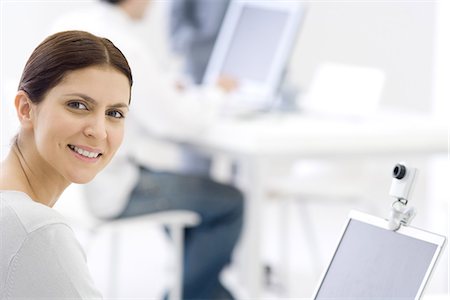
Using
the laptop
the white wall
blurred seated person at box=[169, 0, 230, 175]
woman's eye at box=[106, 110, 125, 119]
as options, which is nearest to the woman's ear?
woman's eye at box=[106, 110, 125, 119]

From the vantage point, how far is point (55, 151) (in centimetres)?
133

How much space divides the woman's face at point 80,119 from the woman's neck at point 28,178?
0.06ft

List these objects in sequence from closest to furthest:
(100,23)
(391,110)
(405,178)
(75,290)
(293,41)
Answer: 1. (75,290)
2. (405,178)
3. (100,23)
4. (293,41)
5. (391,110)

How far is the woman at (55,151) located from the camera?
1.20 metres

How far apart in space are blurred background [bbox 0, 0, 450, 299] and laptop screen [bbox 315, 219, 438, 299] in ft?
1.80

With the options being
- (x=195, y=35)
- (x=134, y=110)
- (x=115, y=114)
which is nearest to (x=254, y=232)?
(x=134, y=110)

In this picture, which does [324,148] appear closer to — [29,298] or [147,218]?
[147,218]

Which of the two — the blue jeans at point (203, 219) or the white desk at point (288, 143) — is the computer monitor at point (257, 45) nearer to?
the white desk at point (288, 143)

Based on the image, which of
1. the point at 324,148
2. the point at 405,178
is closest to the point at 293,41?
the point at 324,148

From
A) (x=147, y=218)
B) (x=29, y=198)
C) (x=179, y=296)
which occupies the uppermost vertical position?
(x=29, y=198)

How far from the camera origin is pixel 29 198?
50.5 inches

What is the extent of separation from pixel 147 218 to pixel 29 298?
171cm

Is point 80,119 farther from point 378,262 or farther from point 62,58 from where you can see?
point 378,262

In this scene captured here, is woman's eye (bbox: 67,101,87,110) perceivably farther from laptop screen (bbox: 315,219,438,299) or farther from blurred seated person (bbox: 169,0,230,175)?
blurred seated person (bbox: 169,0,230,175)
